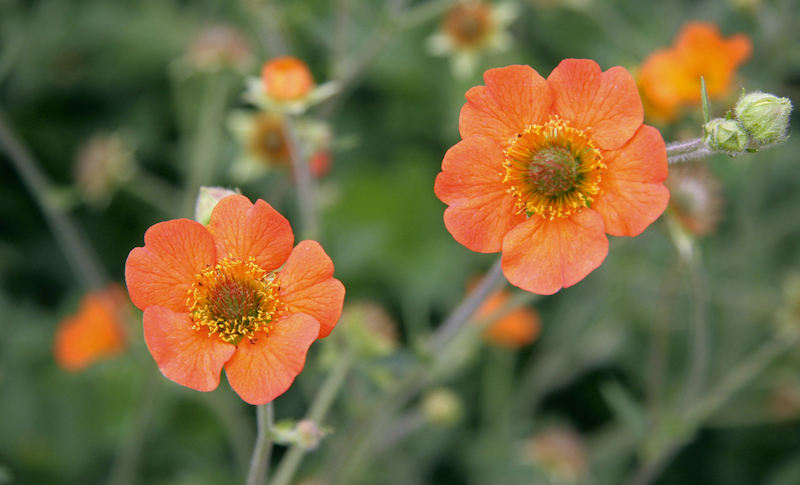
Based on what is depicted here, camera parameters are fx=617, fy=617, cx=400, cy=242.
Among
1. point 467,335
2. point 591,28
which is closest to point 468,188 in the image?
point 467,335

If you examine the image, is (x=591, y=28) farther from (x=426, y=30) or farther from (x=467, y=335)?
(x=467, y=335)

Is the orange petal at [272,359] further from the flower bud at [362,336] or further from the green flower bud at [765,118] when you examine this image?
the green flower bud at [765,118]

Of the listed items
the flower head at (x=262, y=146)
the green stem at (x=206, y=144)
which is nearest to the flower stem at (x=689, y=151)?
the flower head at (x=262, y=146)

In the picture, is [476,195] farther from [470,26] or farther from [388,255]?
[388,255]

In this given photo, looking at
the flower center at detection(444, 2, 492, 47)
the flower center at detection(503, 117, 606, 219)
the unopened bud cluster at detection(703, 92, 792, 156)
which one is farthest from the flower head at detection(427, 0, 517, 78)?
the unopened bud cluster at detection(703, 92, 792, 156)

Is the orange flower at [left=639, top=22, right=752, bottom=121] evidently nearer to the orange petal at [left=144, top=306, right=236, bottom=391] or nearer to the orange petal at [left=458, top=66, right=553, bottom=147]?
the orange petal at [left=458, top=66, right=553, bottom=147]
